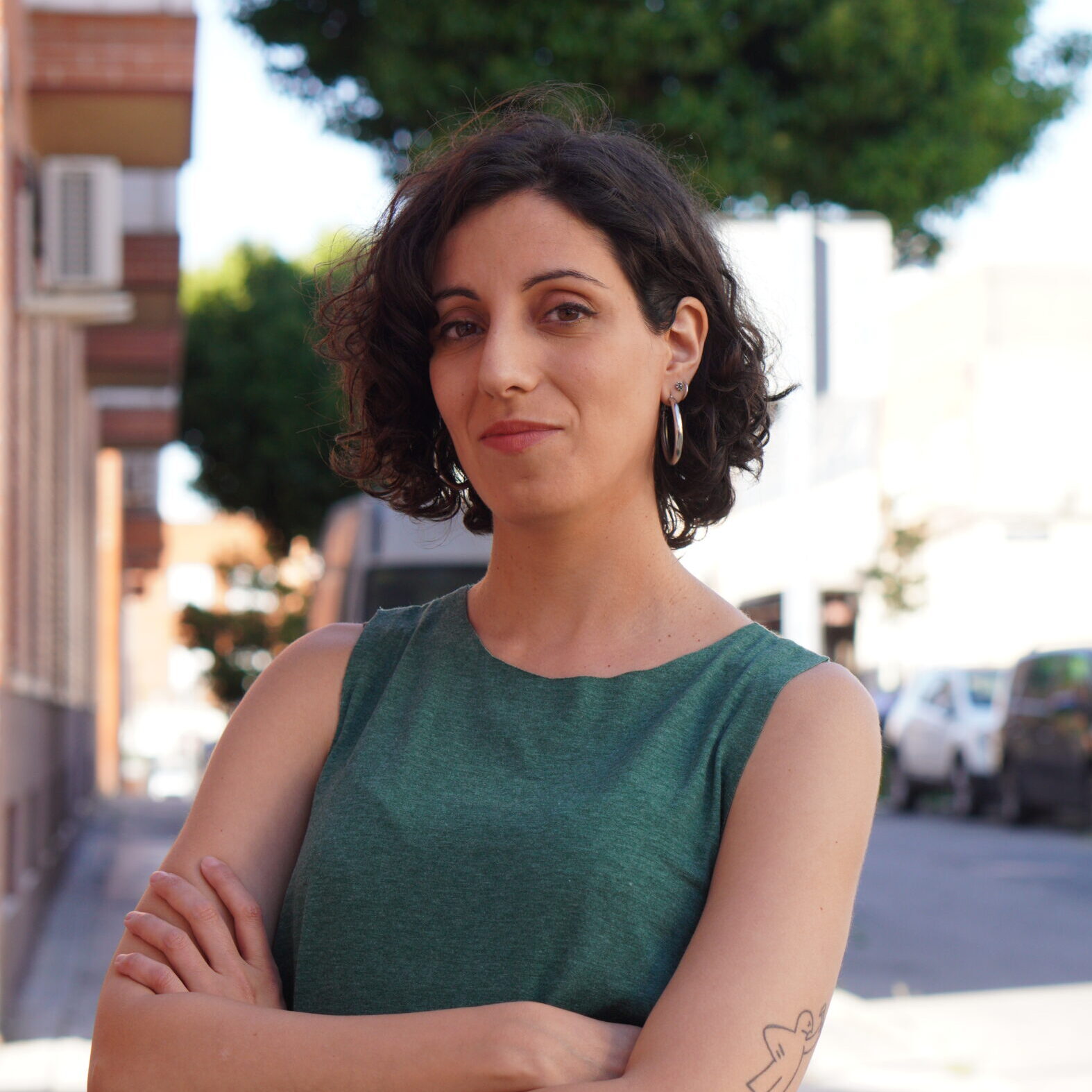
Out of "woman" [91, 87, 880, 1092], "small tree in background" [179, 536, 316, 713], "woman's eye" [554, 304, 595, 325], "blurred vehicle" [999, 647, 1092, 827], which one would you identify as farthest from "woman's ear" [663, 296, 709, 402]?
"small tree in background" [179, 536, 316, 713]

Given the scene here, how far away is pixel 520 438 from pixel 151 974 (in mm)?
736

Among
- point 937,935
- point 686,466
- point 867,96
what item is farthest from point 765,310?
point 867,96

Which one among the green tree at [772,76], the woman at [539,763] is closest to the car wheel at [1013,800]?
the green tree at [772,76]

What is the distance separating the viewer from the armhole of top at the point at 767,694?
1885mm

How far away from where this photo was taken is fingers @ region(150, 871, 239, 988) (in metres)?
1.95

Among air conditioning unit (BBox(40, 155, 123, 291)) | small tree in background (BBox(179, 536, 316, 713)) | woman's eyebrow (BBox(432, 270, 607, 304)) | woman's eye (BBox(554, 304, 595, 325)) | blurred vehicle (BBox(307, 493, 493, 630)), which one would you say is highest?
air conditioning unit (BBox(40, 155, 123, 291))

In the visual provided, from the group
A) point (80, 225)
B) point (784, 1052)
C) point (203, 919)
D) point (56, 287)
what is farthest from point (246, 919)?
point (80, 225)

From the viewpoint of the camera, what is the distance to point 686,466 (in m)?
2.24

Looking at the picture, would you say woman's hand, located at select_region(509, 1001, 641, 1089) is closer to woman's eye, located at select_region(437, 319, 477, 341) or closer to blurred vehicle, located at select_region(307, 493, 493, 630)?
woman's eye, located at select_region(437, 319, 477, 341)

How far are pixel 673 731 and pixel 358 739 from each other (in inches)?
14.7

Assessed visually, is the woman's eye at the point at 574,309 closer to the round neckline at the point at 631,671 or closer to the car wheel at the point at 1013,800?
the round neckline at the point at 631,671

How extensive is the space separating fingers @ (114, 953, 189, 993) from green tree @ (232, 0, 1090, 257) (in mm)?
10336

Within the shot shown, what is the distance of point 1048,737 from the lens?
17031 mm

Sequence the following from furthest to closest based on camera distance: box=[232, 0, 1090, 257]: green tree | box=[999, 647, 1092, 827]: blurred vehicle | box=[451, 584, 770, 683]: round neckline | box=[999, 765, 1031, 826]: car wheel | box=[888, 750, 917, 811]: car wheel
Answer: box=[888, 750, 917, 811]: car wheel, box=[999, 765, 1031, 826]: car wheel, box=[999, 647, 1092, 827]: blurred vehicle, box=[232, 0, 1090, 257]: green tree, box=[451, 584, 770, 683]: round neckline
